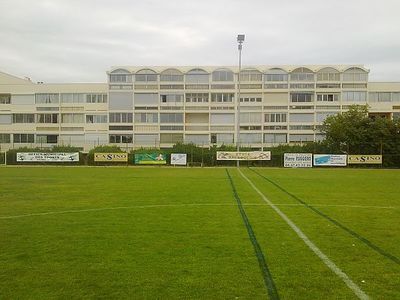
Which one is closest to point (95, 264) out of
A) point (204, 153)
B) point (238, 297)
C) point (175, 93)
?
point (238, 297)

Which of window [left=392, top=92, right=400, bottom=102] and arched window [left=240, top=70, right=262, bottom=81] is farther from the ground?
arched window [left=240, top=70, right=262, bottom=81]

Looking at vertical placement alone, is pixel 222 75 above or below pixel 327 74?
above

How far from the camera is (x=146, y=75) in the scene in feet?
267

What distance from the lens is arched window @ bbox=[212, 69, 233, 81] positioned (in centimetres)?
8150

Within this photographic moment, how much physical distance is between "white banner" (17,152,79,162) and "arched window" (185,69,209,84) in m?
32.0

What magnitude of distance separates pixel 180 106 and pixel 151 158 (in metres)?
28.6

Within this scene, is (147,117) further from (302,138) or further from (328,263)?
(328,263)

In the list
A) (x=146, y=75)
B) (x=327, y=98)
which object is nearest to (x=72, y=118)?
(x=146, y=75)

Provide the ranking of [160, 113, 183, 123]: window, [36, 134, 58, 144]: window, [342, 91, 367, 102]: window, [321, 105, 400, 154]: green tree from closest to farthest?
[321, 105, 400, 154]: green tree
[342, 91, 367, 102]: window
[160, 113, 183, 123]: window
[36, 134, 58, 144]: window

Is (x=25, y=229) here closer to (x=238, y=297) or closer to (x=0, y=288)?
(x=0, y=288)

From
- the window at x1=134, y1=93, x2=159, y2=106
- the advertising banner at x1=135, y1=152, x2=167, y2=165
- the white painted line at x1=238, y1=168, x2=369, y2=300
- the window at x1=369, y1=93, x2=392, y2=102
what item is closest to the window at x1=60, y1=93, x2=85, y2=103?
the window at x1=134, y1=93, x2=159, y2=106

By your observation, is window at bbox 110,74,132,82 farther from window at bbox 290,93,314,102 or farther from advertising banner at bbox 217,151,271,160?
advertising banner at bbox 217,151,271,160

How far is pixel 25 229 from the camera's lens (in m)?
11.5

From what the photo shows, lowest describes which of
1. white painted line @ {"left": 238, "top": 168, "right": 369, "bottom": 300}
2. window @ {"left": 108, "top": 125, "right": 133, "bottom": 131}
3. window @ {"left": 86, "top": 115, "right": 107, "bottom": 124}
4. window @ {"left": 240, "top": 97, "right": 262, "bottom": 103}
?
white painted line @ {"left": 238, "top": 168, "right": 369, "bottom": 300}
